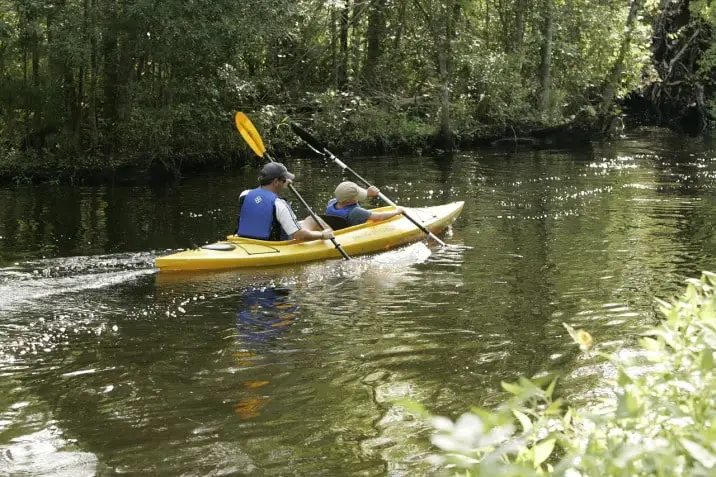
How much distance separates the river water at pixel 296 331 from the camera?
3.83m

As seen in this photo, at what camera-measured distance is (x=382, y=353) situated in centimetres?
511

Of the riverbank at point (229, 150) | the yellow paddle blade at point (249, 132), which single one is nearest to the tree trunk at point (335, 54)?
the riverbank at point (229, 150)

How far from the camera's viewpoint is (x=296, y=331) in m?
5.71

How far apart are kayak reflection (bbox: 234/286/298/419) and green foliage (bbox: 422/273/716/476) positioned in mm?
2374

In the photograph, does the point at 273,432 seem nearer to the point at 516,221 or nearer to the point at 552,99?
the point at 516,221

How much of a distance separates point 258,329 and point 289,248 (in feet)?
6.93

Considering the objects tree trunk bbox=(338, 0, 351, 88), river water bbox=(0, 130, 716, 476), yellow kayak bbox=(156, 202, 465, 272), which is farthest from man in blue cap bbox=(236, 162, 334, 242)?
tree trunk bbox=(338, 0, 351, 88)

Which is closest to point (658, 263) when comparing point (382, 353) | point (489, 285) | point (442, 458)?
point (489, 285)

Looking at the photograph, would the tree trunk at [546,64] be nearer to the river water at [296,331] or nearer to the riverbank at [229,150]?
the riverbank at [229,150]

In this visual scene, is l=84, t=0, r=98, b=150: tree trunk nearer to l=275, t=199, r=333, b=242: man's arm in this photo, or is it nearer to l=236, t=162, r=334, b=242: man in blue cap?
l=236, t=162, r=334, b=242: man in blue cap

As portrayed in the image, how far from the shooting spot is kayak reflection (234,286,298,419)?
434 centimetres

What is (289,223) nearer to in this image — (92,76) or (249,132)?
(249,132)

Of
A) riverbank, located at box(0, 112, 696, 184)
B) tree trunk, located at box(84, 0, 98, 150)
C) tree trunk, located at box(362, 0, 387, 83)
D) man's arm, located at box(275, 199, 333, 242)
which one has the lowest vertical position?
man's arm, located at box(275, 199, 333, 242)

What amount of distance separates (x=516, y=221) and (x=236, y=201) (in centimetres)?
441
